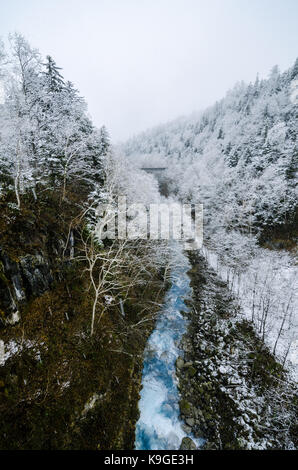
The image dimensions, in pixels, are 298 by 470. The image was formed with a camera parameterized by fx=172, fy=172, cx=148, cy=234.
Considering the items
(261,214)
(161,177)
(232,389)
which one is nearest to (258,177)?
(261,214)

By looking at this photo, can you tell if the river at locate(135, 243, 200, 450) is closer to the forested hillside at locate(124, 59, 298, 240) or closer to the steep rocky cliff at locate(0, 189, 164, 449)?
the steep rocky cliff at locate(0, 189, 164, 449)

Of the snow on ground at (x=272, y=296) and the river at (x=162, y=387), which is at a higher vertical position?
the snow on ground at (x=272, y=296)

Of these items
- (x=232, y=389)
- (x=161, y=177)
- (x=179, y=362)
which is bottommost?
(x=232, y=389)

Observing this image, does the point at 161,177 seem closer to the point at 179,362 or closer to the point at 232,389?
the point at 179,362

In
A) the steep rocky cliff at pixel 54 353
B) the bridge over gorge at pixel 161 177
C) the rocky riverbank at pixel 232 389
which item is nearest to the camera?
the steep rocky cliff at pixel 54 353

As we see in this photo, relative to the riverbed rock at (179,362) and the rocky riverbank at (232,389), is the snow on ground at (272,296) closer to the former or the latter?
the rocky riverbank at (232,389)

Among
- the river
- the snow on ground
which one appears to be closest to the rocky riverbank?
A: the river

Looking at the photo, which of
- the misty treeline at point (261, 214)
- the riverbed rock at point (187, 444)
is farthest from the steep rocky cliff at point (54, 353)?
the misty treeline at point (261, 214)
